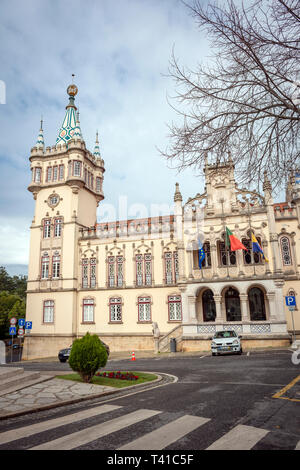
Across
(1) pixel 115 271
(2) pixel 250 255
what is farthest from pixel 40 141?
(2) pixel 250 255

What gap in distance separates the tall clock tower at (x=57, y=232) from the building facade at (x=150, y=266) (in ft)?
0.35

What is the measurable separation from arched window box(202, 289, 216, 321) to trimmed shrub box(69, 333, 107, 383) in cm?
1896

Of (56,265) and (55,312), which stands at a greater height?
(56,265)

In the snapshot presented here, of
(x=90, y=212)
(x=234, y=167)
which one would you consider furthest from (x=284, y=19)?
(x=90, y=212)

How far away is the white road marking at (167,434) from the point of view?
190 inches

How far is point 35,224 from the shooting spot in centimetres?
3481

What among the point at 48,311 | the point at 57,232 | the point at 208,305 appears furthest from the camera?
the point at 57,232

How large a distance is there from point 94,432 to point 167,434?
129 centimetres

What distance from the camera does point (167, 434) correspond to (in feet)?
17.4

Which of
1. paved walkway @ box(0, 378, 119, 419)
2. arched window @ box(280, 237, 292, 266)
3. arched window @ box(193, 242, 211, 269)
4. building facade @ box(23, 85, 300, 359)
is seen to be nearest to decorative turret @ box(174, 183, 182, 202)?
building facade @ box(23, 85, 300, 359)

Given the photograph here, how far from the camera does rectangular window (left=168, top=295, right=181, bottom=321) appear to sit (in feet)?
94.7

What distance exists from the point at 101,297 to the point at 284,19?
28.1m

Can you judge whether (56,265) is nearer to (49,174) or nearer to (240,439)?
(49,174)

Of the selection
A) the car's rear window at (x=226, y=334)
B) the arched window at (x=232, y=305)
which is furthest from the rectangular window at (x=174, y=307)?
the car's rear window at (x=226, y=334)
